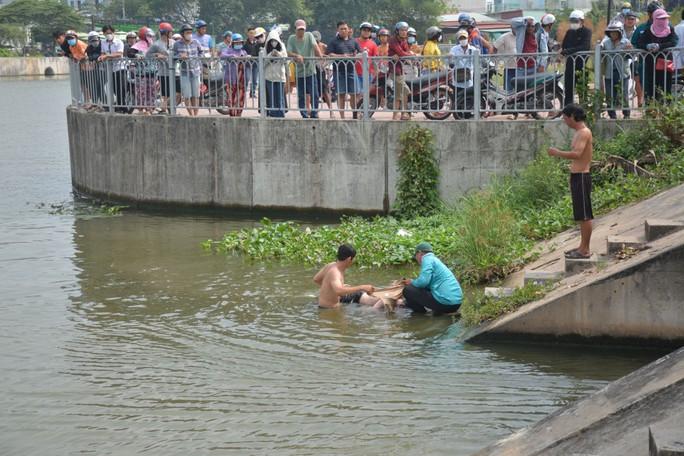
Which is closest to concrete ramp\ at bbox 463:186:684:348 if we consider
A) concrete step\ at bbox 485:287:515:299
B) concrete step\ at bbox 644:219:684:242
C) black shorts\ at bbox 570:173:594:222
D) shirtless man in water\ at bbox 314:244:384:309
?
concrete step\ at bbox 644:219:684:242

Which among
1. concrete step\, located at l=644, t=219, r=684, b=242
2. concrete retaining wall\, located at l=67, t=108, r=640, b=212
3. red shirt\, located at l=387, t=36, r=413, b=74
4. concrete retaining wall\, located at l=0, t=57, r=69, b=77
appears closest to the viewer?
concrete step\, located at l=644, t=219, r=684, b=242

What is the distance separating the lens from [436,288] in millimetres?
11258

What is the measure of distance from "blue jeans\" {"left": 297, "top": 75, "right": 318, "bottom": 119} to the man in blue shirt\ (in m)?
5.63

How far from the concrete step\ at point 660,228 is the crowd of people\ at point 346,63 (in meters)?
4.61

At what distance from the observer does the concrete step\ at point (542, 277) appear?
34.7ft

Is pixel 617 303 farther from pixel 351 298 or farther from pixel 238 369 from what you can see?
pixel 238 369

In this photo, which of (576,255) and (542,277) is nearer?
(542,277)

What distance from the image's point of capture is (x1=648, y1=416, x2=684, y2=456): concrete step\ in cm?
560

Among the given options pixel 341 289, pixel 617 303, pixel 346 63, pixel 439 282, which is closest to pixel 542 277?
pixel 617 303

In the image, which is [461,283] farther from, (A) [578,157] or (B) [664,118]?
(B) [664,118]

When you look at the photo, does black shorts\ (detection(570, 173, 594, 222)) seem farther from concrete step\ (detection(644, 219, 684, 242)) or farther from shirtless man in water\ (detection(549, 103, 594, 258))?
concrete step\ (detection(644, 219, 684, 242))

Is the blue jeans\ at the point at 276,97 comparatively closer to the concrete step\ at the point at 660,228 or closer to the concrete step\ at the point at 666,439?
the concrete step\ at the point at 660,228

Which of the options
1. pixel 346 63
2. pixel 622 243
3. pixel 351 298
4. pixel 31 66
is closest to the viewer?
pixel 622 243

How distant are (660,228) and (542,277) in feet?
3.93
